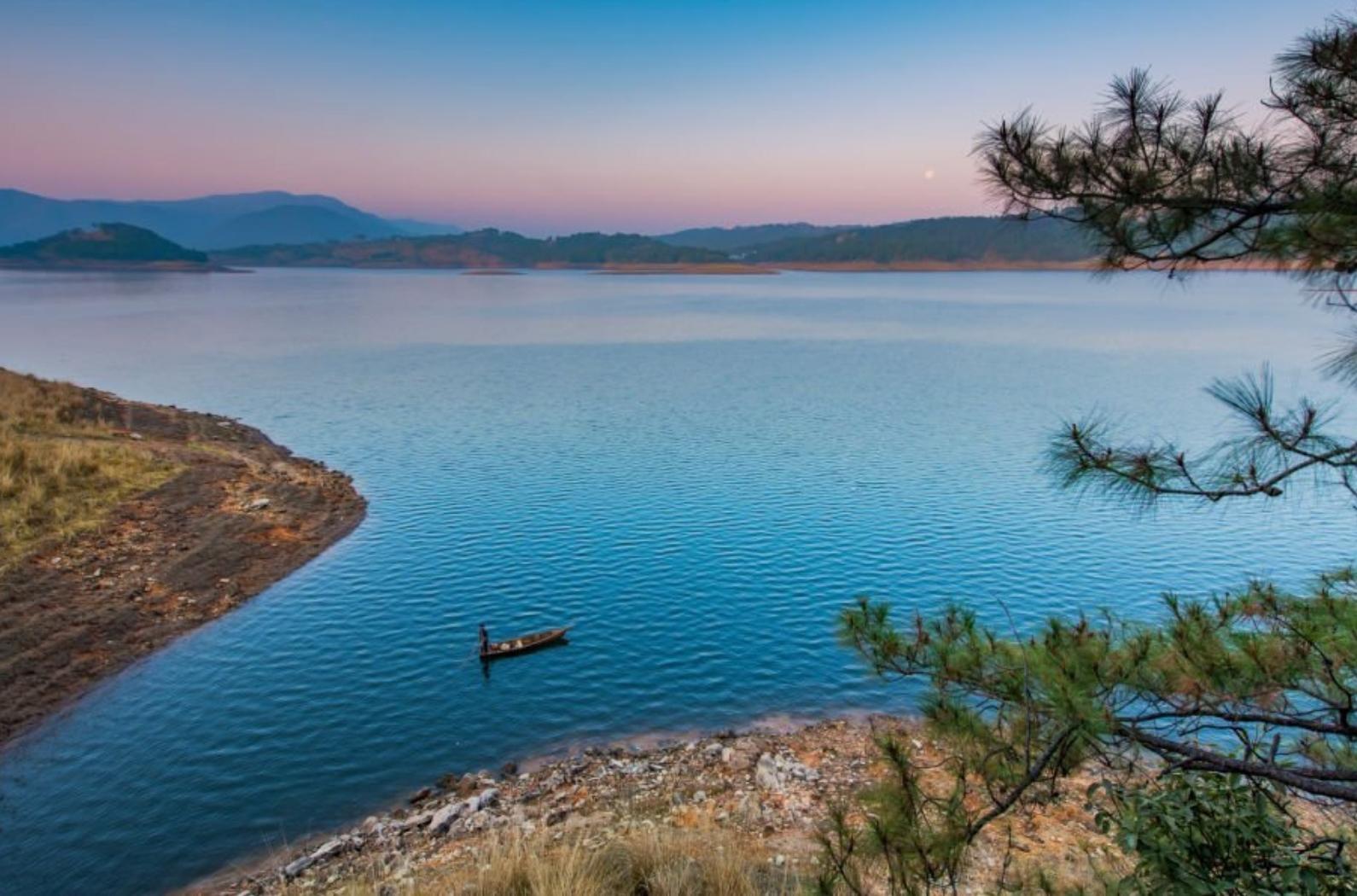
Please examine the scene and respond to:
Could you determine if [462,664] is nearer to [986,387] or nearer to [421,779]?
[421,779]

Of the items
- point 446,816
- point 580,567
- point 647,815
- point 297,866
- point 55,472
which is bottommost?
point 297,866

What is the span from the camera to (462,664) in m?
24.1

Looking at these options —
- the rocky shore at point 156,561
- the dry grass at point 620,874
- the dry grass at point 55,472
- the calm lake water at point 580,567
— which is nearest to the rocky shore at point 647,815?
the dry grass at point 620,874

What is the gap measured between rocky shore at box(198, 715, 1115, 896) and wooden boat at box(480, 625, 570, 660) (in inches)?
224

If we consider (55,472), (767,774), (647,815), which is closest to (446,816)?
(647,815)

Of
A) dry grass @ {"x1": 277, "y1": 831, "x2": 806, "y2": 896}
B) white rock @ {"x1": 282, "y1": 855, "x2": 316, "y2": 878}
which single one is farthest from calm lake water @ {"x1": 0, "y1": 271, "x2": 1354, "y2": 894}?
dry grass @ {"x1": 277, "y1": 831, "x2": 806, "y2": 896}

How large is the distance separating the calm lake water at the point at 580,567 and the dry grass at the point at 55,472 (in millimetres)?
10053

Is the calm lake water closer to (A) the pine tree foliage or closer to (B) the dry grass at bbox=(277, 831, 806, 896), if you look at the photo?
(A) the pine tree foliage

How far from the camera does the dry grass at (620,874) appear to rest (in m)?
9.12

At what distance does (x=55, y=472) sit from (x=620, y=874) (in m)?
37.6

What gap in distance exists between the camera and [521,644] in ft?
80.5

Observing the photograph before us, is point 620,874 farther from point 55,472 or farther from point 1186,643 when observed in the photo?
point 55,472

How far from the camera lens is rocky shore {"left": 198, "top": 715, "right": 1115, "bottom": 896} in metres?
13.7

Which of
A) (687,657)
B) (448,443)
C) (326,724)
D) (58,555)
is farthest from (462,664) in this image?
(448,443)
